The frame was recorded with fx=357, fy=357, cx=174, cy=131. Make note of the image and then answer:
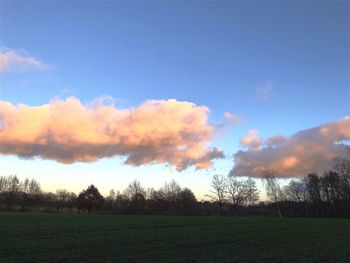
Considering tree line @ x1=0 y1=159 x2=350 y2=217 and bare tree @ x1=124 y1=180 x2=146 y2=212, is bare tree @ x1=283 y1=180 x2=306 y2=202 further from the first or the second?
bare tree @ x1=124 y1=180 x2=146 y2=212

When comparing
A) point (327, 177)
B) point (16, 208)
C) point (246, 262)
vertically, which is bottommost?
point (246, 262)

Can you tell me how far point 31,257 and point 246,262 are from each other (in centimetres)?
1174

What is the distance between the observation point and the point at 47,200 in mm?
189000

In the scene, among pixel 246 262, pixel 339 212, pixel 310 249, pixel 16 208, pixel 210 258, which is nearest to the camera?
pixel 246 262

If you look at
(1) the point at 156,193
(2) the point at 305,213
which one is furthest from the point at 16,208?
(2) the point at 305,213

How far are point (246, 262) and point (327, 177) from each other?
482 ft

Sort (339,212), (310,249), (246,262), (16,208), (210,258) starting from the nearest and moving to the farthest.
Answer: (246,262)
(210,258)
(310,249)
(339,212)
(16,208)

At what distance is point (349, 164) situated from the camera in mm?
146125

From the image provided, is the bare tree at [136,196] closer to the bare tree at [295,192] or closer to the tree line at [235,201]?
the tree line at [235,201]

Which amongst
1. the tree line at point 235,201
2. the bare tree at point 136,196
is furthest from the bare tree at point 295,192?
the bare tree at point 136,196

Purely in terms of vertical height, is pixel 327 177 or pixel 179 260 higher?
pixel 327 177

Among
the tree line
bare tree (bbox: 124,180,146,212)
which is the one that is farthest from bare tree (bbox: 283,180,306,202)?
bare tree (bbox: 124,180,146,212)

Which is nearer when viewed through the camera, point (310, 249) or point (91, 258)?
point (91, 258)

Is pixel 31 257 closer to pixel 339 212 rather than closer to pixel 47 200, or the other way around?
pixel 339 212
